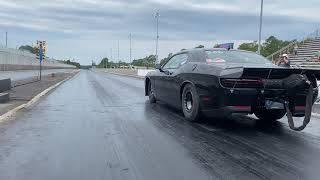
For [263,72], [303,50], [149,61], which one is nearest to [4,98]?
[263,72]

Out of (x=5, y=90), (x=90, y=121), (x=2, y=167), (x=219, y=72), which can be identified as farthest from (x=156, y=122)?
(x=5, y=90)

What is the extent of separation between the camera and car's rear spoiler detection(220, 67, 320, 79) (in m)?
8.09

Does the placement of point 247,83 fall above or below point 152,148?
above

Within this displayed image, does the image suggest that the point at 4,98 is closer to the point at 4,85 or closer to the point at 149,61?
the point at 4,85

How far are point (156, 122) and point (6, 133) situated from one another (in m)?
3.02

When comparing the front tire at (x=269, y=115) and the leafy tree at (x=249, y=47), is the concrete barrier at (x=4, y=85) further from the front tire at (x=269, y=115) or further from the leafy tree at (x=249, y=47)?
the leafy tree at (x=249, y=47)

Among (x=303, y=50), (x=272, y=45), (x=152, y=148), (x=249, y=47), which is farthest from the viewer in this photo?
(x=249, y=47)

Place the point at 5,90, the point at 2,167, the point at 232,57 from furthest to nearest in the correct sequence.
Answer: the point at 5,90
the point at 232,57
the point at 2,167

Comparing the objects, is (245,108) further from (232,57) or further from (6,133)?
(6,133)

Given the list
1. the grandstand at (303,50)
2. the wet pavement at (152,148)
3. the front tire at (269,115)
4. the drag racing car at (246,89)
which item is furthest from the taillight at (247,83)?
the grandstand at (303,50)

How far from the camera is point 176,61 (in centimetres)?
1125

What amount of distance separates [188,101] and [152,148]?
3.15 m

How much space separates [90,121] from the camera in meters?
9.88

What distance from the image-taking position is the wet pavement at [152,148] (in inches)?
219
